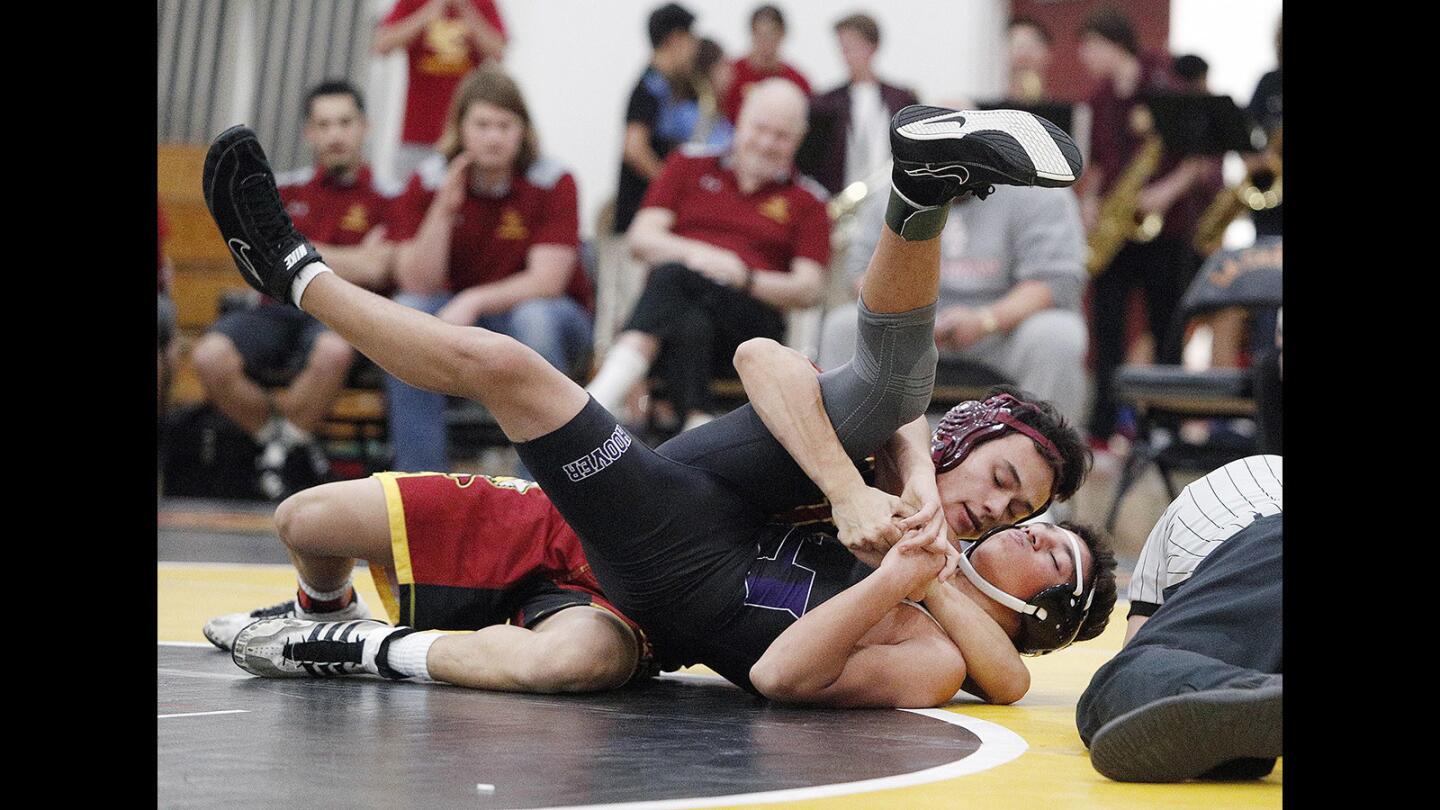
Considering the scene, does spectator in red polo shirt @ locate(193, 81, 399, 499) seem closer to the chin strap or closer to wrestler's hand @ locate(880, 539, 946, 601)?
the chin strap

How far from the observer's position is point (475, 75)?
6.26m

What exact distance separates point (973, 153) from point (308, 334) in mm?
4500

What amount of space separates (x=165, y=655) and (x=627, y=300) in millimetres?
6205

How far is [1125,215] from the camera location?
28.7ft

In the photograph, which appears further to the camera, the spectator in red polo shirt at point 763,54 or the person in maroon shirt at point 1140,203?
the spectator in red polo shirt at point 763,54

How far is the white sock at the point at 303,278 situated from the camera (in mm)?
2932

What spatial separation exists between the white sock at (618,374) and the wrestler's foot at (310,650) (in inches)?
117

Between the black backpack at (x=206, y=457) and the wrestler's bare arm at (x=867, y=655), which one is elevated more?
the black backpack at (x=206, y=457)

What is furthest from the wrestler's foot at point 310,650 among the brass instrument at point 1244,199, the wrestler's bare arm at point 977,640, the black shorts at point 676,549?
the brass instrument at point 1244,199

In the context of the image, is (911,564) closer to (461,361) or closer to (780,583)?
(780,583)

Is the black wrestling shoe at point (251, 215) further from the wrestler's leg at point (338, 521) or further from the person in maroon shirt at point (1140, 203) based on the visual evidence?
the person in maroon shirt at point (1140, 203)
